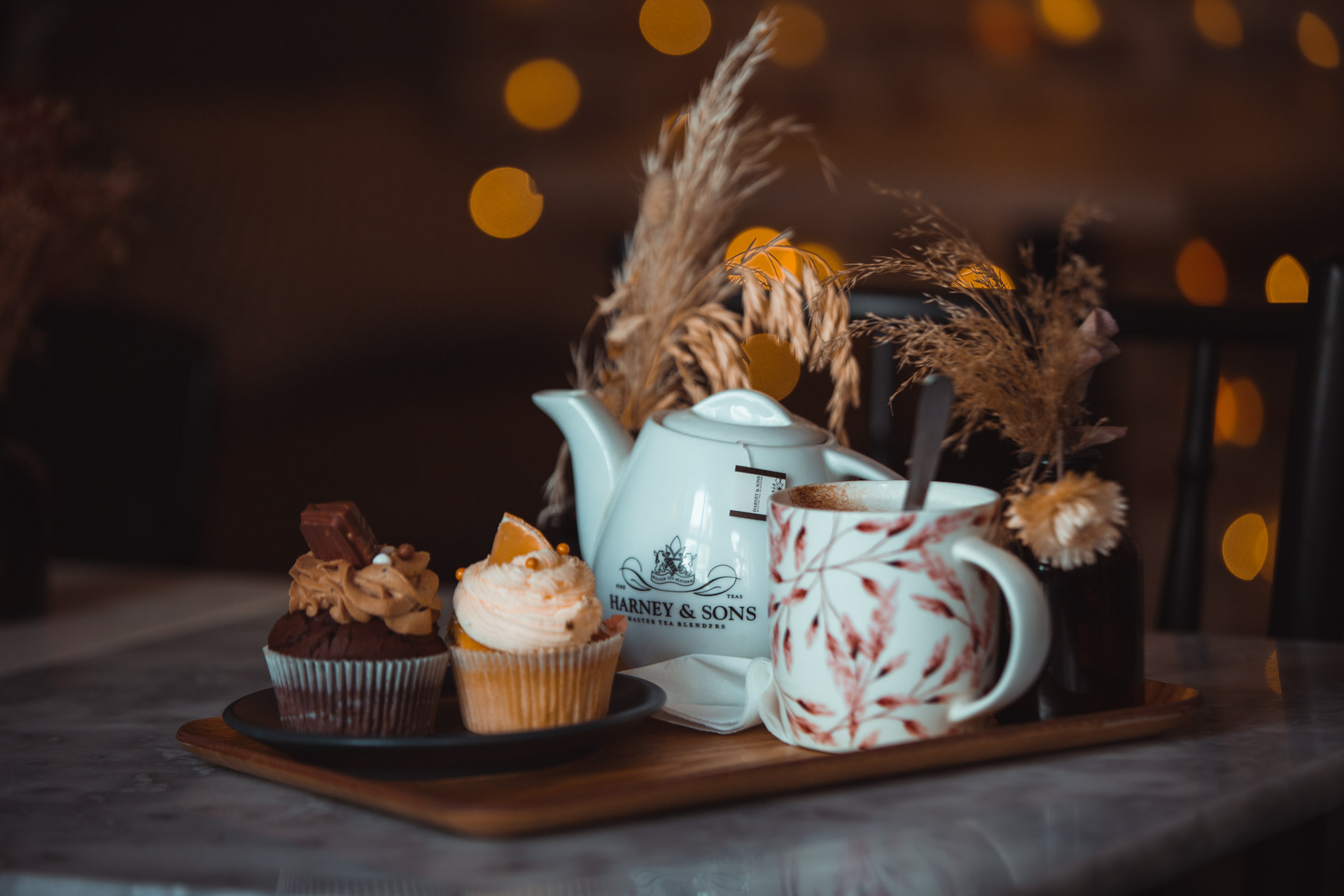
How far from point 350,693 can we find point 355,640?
1.2 inches

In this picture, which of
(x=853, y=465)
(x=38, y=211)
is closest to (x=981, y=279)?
(x=853, y=465)

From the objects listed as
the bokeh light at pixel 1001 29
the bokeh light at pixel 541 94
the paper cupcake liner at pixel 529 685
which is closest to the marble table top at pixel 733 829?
the paper cupcake liner at pixel 529 685

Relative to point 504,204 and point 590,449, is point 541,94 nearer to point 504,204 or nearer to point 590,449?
point 504,204

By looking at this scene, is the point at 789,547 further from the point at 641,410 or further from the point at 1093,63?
the point at 1093,63

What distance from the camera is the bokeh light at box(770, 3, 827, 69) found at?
2613 millimetres

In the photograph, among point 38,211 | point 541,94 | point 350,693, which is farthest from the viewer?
point 541,94

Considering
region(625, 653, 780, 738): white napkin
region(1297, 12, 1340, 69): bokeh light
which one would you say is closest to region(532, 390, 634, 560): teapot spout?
region(625, 653, 780, 738): white napkin

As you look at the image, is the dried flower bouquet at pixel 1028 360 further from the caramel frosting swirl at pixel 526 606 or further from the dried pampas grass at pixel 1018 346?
the caramel frosting swirl at pixel 526 606

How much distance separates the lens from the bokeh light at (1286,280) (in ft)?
8.00

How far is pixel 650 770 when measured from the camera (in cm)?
65

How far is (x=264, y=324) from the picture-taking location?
2.87 meters

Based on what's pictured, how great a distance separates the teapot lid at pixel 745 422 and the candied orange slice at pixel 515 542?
0.42 feet

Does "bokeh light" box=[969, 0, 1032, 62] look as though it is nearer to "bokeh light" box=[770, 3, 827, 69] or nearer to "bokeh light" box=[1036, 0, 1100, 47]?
"bokeh light" box=[1036, 0, 1100, 47]

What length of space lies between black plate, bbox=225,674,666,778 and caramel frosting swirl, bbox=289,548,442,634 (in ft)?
0.25
